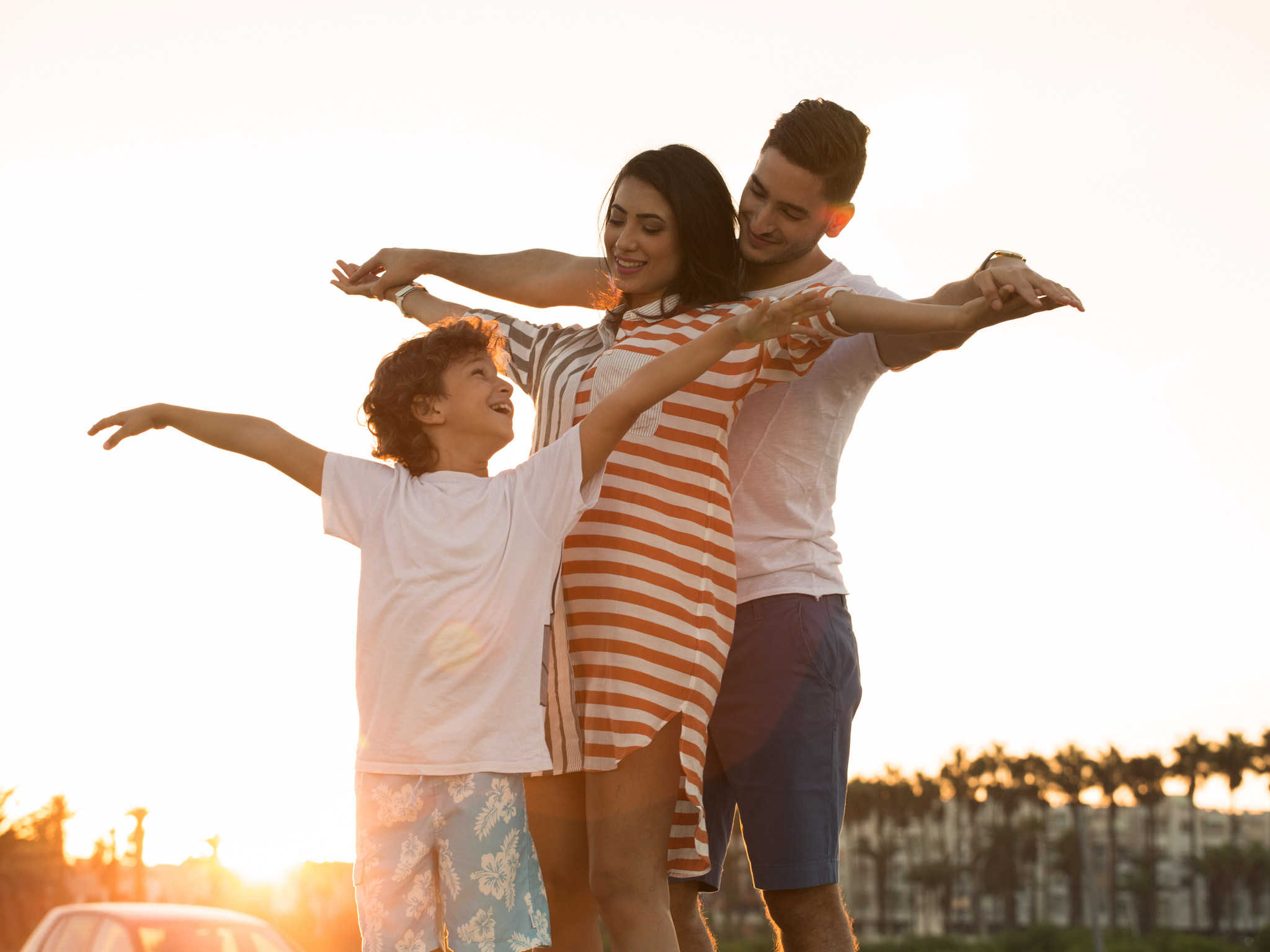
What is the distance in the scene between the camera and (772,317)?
3.09 metres

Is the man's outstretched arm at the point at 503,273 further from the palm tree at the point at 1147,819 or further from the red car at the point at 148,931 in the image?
the palm tree at the point at 1147,819

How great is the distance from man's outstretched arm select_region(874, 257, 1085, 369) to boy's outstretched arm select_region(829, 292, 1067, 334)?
0.08 ft

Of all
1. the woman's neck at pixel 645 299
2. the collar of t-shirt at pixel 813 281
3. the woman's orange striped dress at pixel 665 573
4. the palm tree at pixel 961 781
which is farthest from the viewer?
the palm tree at pixel 961 781

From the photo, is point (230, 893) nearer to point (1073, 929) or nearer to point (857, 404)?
point (1073, 929)

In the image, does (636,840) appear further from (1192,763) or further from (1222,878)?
(1222,878)

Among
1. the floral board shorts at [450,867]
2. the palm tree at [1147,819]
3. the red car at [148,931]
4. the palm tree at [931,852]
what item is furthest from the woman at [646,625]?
the palm tree at [931,852]

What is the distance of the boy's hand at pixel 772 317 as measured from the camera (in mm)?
3076

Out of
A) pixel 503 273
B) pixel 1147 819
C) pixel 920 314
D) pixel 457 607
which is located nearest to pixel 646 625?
pixel 457 607

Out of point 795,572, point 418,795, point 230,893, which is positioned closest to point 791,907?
point 795,572

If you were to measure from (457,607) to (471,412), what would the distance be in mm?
652

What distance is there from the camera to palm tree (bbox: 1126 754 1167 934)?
86.7 m

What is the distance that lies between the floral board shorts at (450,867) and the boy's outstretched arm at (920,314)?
5.15 ft

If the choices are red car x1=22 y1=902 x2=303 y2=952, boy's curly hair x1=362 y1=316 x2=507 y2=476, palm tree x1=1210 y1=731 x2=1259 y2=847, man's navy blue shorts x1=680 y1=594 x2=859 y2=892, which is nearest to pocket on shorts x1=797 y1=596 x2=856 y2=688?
man's navy blue shorts x1=680 y1=594 x2=859 y2=892

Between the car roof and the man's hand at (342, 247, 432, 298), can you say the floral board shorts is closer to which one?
the man's hand at (342, 247, 432, 298)
